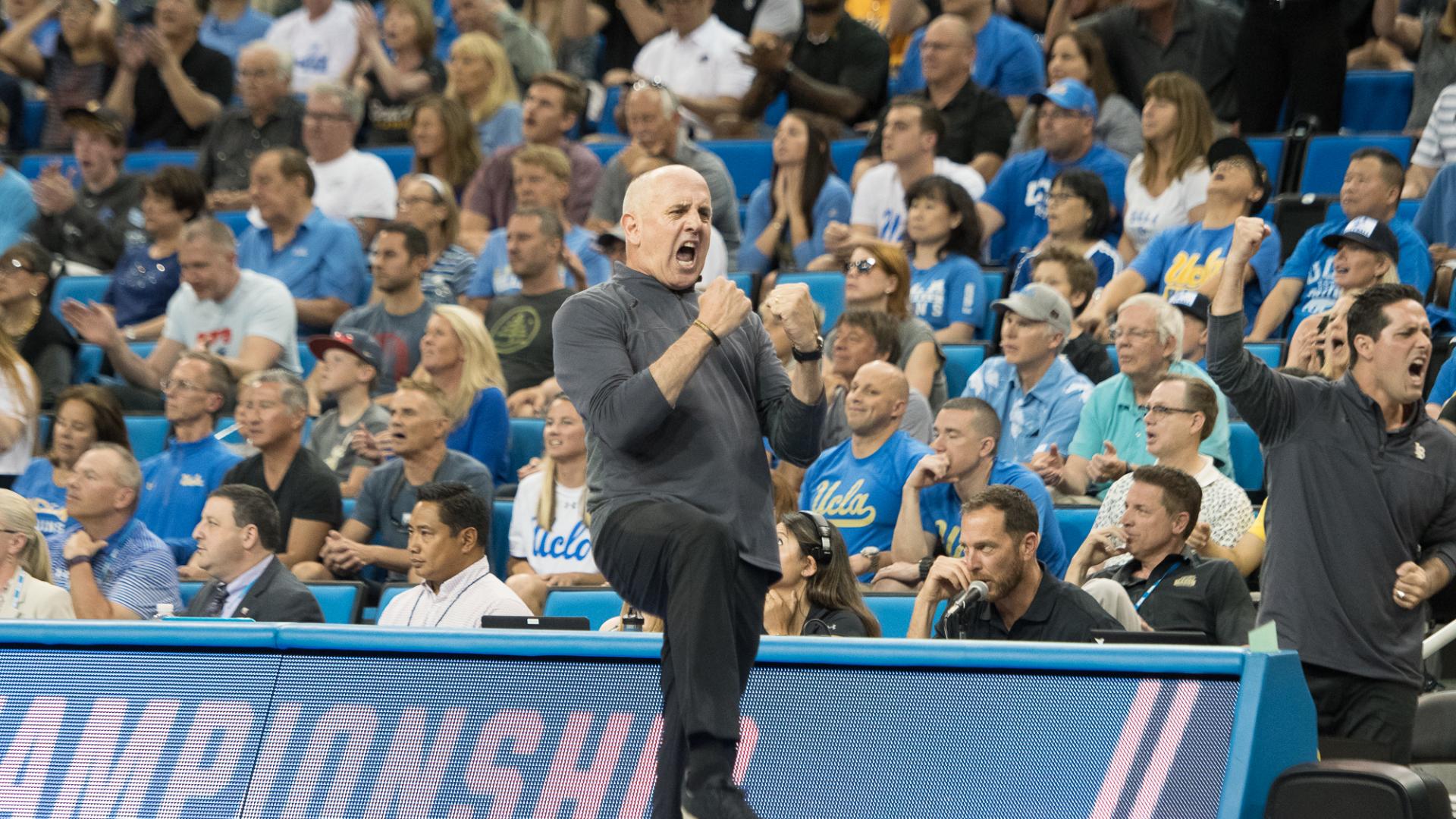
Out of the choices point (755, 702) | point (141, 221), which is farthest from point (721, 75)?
point (755, 702)

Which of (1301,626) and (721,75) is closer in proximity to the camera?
(1301,626)

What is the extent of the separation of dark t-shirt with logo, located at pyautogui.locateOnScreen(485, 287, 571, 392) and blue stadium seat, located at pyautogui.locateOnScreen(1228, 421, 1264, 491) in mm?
2769

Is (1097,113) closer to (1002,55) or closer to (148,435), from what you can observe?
(1002,55)

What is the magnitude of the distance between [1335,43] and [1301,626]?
4535 millimetres

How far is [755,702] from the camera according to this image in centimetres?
351

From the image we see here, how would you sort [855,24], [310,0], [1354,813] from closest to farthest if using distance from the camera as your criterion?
[1354,813], [855,24], [310,0]

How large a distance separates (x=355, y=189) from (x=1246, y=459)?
4.68 meters

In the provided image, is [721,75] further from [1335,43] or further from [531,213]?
[1335,43]

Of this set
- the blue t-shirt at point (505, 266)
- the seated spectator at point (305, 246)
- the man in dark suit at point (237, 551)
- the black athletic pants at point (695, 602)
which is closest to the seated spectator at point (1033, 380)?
the blue t-shirt at point (505, 266)

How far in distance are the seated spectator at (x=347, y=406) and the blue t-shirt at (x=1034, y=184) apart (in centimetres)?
278

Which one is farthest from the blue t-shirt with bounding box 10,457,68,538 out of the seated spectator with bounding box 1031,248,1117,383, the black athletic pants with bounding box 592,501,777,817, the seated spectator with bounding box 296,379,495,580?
the black athletic pants with bounding box 592,501,777,817

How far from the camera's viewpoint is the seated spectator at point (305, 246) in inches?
332

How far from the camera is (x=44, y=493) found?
7031 mm

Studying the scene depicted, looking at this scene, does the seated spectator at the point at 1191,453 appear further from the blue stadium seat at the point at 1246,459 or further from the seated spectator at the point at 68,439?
the seated spectator at the point at 68,439
